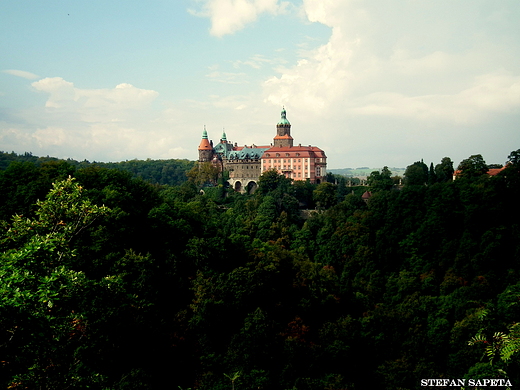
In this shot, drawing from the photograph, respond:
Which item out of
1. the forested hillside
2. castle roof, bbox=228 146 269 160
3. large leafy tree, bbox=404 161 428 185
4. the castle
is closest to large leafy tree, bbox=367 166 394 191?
large leafy tree, bbox=404 161 428 185

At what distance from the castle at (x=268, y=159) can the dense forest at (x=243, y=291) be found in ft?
88.5

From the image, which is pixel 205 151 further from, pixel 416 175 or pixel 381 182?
pixel 416 175

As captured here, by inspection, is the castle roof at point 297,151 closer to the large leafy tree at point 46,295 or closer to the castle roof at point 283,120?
the castle roof at point 283,120

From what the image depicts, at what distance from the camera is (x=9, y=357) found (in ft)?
30.0

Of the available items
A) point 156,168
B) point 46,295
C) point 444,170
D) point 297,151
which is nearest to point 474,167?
point 444,170

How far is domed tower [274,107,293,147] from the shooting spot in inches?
3656

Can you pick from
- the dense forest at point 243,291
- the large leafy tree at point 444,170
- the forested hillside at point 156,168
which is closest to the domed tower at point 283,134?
the large leafy tree at point 444,170

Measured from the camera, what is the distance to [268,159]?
88.1m

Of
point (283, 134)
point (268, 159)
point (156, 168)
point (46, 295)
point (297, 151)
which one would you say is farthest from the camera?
point (156, 168)

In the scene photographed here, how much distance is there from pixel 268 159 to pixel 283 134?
29.3 feet

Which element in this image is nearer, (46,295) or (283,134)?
(46,295)

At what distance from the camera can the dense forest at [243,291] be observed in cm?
1052

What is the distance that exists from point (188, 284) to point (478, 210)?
114 ft

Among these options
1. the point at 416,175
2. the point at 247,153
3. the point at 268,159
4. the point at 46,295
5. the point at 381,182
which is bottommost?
the point at 46,295
